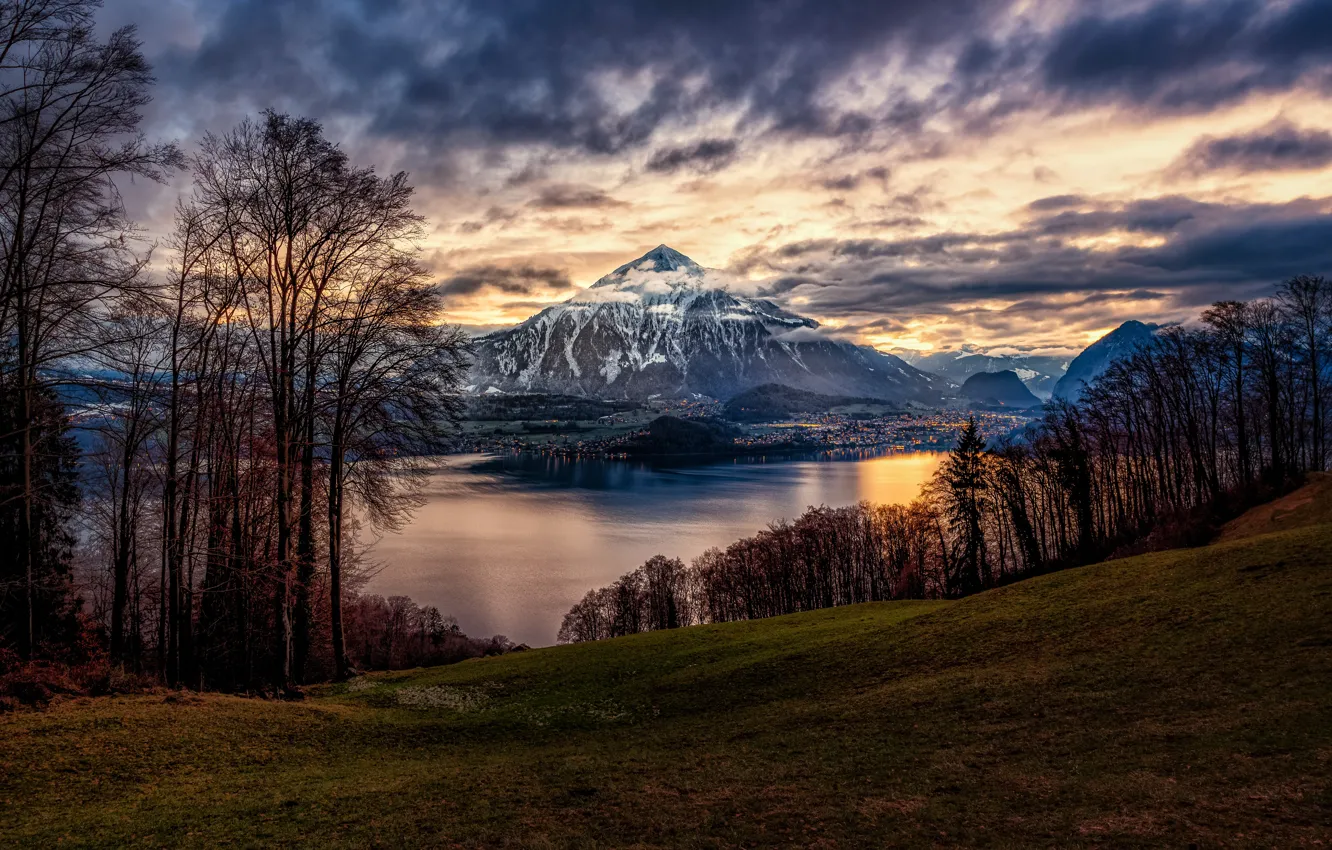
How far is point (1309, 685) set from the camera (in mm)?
11781

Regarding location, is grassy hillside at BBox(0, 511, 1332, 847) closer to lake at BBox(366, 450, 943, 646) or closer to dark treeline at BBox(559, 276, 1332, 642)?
dark treeline at BBox(559, 276, 1332, 642)

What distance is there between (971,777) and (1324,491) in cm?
2969

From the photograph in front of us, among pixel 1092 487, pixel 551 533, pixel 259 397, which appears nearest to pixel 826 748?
pixel 259 397

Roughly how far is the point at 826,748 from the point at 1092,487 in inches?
2050

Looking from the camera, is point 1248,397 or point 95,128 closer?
point 95,128

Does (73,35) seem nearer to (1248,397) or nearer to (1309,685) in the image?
(1309,685)

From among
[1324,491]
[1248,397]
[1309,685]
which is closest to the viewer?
[1309,685]

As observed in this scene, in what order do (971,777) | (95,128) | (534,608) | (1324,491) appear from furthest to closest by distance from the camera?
(534,608) < (1324,491) < (95,128) < (971,777)

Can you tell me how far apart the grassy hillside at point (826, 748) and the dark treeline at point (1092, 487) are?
2071cm

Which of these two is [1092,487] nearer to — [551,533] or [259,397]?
[259,397]

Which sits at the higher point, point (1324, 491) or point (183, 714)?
point (1324, 491)

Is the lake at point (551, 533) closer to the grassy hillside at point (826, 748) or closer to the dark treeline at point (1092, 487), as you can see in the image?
the dark treeline at point (1092, 487)

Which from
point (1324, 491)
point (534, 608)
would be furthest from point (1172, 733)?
point (534, 608)

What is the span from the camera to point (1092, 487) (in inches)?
2132
